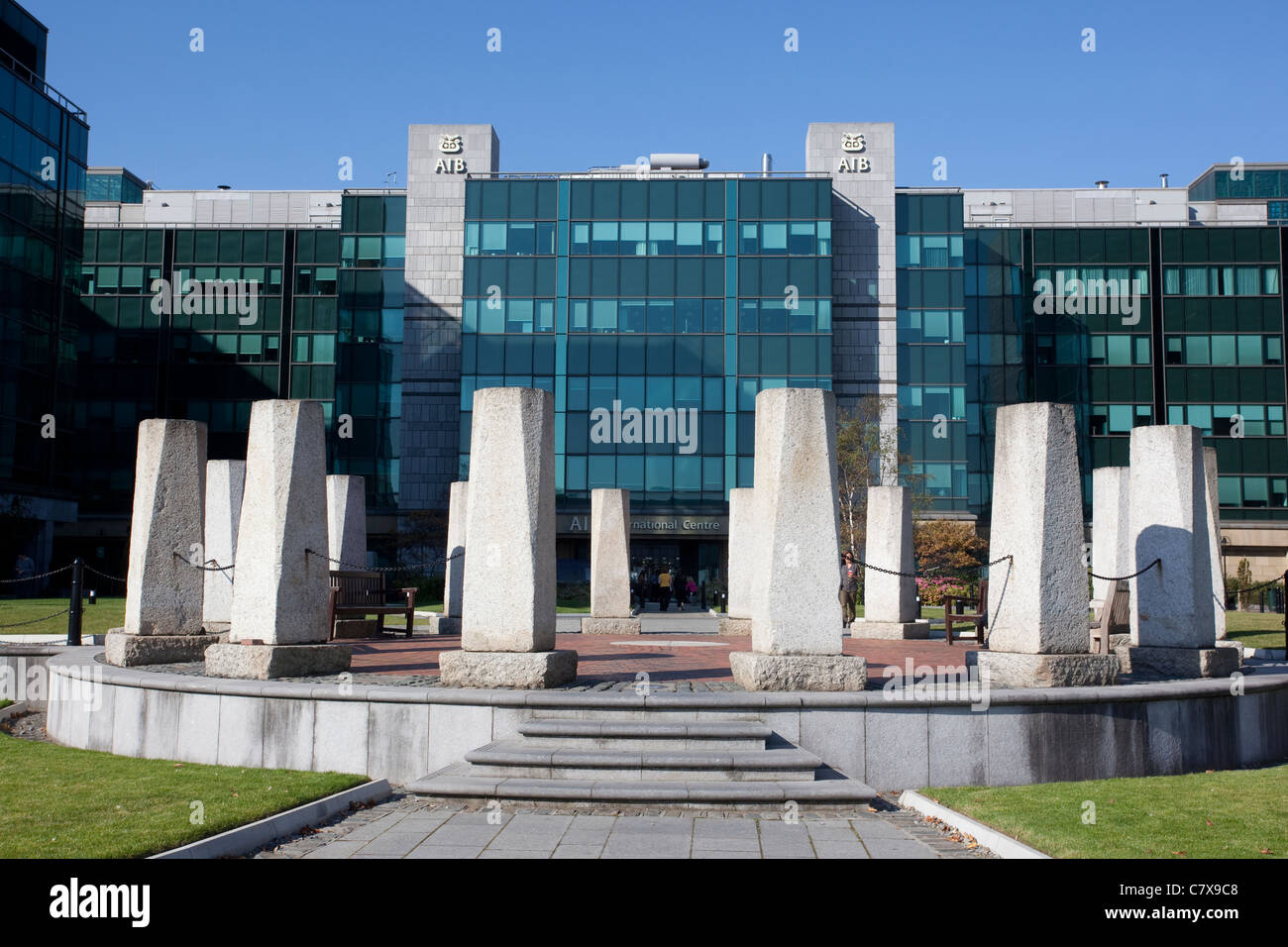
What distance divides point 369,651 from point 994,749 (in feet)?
30.2

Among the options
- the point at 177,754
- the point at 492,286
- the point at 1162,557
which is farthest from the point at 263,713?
the point at 492,286

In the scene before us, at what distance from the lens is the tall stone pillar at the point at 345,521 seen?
1875cm

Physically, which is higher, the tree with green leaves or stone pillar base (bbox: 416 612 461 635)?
the tree with green leaves

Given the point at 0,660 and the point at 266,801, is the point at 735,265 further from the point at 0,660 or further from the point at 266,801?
the point at 266,801

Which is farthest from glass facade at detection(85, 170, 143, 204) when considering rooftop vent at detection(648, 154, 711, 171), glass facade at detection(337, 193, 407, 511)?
rooftop vent at detection(648, 154, 711, 171)

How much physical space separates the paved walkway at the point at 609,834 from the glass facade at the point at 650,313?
45.0m

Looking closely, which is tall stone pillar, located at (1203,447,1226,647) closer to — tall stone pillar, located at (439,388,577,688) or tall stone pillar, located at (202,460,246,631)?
tall stone pillar, located at (439,388,577,688)

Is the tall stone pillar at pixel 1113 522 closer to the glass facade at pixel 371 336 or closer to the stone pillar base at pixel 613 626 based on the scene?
the stone pillar base at pixel 613 626

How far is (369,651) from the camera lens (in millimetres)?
15938

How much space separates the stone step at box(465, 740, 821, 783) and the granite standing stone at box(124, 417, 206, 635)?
578cm

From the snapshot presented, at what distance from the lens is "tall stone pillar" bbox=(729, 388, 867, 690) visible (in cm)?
1062

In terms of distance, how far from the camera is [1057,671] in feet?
36.0

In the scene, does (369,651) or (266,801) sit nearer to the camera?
(266,801)

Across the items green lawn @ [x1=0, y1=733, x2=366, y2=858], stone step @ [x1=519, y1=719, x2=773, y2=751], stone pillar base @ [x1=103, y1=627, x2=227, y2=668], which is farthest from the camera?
stone pillar base @ [x1=103, y1=627, x2=227, y2=668]
